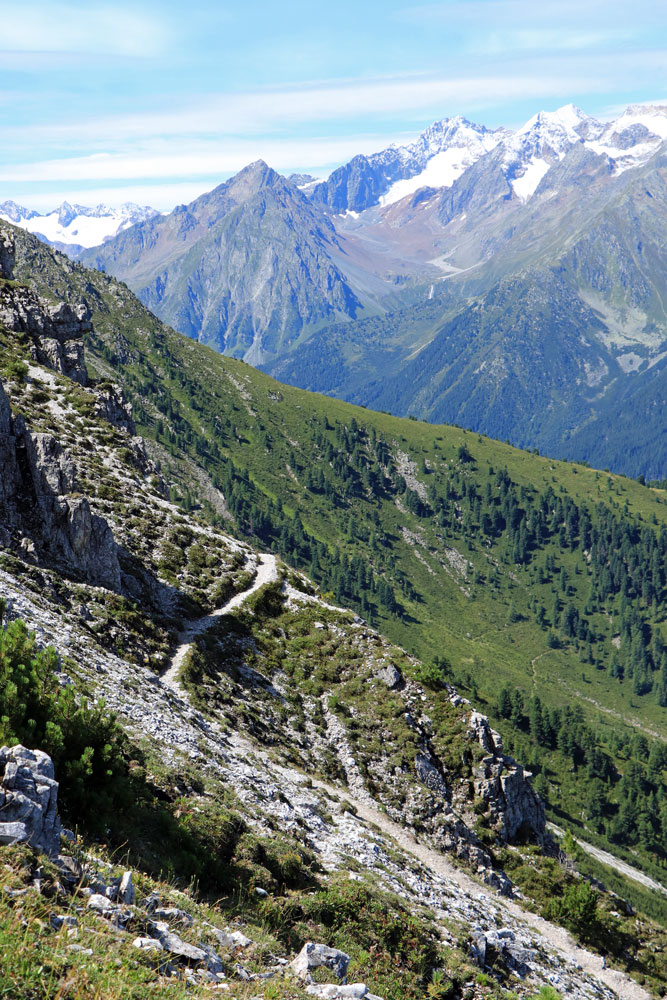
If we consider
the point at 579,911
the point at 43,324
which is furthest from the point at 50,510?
the point at 43,324

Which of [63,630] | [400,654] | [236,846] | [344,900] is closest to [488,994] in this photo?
[344,900]

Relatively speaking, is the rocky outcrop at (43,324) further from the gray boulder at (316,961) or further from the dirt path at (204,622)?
the gray boulder at (316,961)

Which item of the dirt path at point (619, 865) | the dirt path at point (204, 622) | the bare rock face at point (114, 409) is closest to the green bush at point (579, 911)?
the dirt path at point (204, 622)

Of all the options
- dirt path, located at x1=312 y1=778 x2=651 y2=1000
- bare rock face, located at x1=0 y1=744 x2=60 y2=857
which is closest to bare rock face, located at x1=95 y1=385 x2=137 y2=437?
dirt path, located at x1=312 y1=778 x2=651 y2=1000

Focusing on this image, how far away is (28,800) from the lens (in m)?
18.6

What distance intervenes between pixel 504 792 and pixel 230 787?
3675cm

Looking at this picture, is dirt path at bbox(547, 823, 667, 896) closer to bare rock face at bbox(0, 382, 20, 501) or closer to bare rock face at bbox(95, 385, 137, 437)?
bare rock face at bbox(95, 385, 137, 437)

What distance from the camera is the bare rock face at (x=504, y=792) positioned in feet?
211

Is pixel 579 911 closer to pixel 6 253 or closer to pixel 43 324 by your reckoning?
pixel 43 324

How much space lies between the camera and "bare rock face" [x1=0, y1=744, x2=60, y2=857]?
59.5ft

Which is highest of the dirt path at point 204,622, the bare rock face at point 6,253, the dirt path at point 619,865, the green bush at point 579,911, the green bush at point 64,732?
the bare rock face at point 6,253

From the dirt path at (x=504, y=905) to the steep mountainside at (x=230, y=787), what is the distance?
0.31 meters

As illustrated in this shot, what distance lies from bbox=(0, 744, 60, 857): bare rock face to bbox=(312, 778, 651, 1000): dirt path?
3755cm

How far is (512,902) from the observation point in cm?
5484
